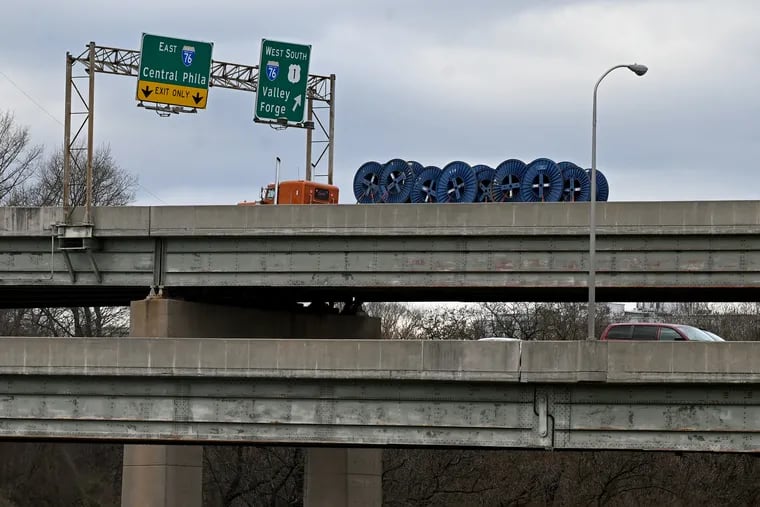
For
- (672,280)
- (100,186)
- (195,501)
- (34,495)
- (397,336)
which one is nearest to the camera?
(672,280)

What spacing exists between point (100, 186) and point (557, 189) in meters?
44.3

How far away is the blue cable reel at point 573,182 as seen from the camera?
1590 inches

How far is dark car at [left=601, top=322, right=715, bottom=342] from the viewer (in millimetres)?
33875

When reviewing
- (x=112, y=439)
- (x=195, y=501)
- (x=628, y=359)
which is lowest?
(x=195, y=501)

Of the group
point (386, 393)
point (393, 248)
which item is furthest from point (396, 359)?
point (393, 248)

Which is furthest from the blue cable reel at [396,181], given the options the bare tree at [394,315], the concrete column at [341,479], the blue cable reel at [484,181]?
the bare tree at [394,315]

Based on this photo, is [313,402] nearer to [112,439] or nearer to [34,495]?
[112,439]

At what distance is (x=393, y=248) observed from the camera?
3622 cm

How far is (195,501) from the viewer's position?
3784cm

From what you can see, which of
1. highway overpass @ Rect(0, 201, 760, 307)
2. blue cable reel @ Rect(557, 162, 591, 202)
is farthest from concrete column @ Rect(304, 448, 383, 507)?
blue cable reel @ Rect(557, 162, 591, 202)

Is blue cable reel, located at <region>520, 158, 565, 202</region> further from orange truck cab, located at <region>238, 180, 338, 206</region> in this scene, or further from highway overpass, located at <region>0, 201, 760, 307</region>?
orange truck cab, located at <region>238, 180, 338, 206</region>

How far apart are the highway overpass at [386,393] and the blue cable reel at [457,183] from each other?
636 inches

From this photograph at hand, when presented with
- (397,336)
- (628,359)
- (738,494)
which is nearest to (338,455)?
(628,359)

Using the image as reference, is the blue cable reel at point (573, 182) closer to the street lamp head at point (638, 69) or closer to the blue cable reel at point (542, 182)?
the blue cable reel at point (542, 182)
